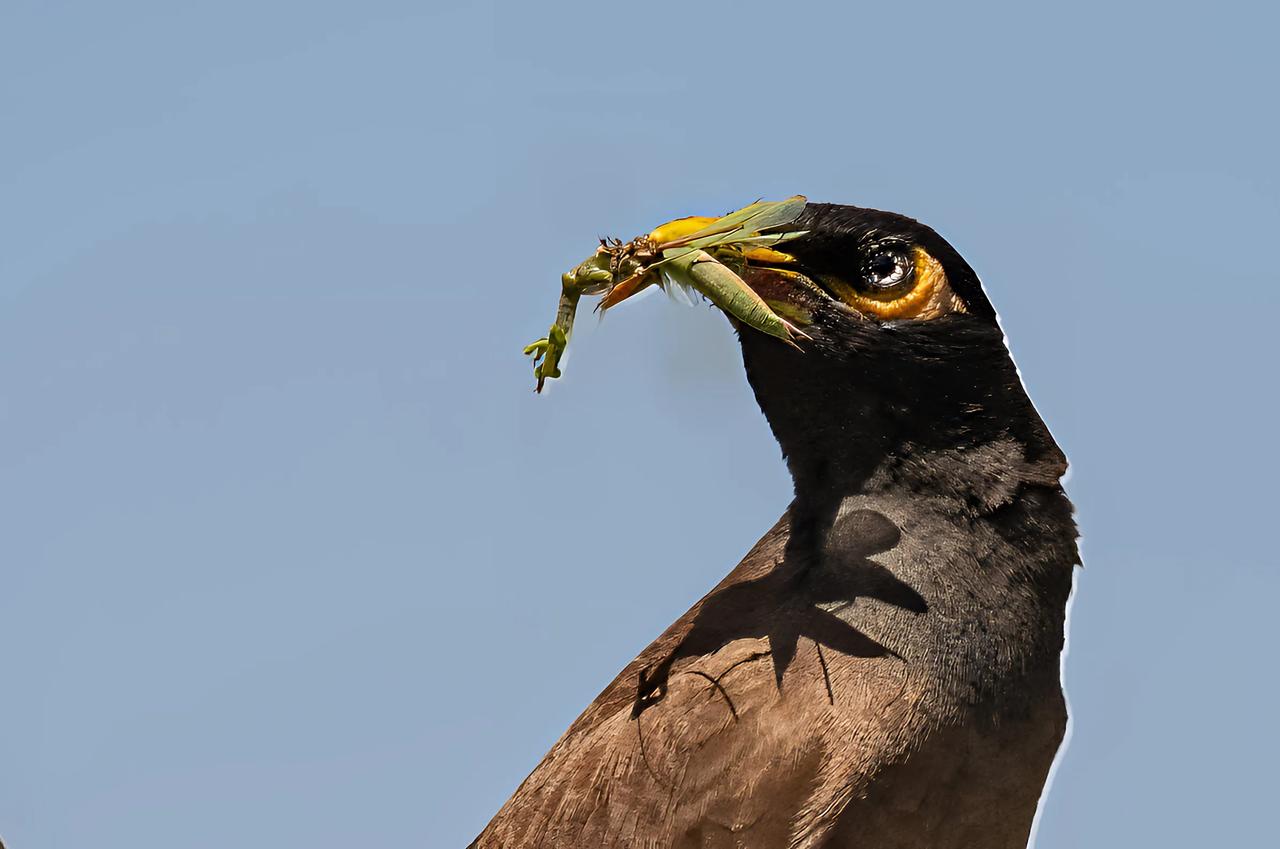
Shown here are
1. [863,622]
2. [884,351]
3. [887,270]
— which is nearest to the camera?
[863,622]

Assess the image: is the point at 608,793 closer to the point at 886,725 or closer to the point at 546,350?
the point at 886,725

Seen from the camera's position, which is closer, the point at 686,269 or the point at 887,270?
the point at 686,269

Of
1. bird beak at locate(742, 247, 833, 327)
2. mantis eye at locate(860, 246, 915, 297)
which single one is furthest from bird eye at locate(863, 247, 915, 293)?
bird beak at locate(742, 247, 833, 327)

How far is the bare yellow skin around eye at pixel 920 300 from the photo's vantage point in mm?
5273

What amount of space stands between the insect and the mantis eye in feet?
0.85

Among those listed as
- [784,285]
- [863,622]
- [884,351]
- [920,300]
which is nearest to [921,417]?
[884,351]

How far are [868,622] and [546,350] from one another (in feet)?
4.14

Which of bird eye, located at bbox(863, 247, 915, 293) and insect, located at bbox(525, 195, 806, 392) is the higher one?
insect, located at bbox(525, 195, 806, 392)

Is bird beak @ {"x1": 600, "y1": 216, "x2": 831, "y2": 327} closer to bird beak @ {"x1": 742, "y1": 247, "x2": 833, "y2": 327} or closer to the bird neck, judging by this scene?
bird beak @ {"x1": 742, "y1": 247, "x2": 833, "y2": 327}

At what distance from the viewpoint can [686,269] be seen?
5.07m

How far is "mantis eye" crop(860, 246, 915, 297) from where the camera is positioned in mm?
5297

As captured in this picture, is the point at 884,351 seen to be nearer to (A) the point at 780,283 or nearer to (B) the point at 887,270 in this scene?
(B) the point at 887,270

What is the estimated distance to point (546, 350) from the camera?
498cm

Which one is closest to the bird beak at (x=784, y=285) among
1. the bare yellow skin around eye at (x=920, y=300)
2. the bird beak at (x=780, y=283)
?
the bird beak at (x=780, y=283)
